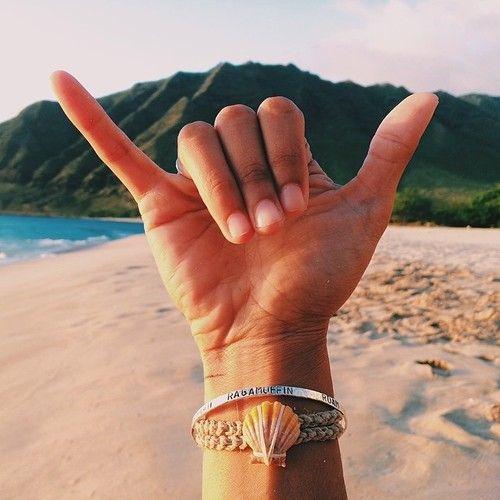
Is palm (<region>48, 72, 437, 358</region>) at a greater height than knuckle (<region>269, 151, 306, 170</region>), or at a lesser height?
lesser

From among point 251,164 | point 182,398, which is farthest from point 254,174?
point 182,398

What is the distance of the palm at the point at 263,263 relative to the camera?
153 centimetres

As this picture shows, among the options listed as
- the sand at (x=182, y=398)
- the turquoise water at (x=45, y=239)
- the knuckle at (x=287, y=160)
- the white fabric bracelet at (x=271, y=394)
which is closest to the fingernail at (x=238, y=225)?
the knuckle at (x=287, y=160)

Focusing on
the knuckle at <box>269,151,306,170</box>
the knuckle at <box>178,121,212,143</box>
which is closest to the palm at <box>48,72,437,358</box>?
the knuckle at <box>178,121,212,143</box>

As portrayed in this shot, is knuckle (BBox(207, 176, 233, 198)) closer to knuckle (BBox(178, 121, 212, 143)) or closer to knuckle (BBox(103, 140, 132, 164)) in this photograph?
knuckle (BBox(178, 121, 212, 143))

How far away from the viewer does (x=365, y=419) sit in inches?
101

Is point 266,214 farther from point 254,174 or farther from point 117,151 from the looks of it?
point 117,151

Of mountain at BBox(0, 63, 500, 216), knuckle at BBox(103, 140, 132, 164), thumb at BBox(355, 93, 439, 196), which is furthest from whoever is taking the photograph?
mountain at BBox(0, 63, 500, 216)

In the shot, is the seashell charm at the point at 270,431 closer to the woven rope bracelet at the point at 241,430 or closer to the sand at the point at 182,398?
the woven rope bracelet at the point at 241,430

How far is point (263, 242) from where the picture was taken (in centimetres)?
161

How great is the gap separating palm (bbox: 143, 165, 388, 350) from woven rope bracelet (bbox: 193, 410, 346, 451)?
267mm

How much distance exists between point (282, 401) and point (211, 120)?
109 metres

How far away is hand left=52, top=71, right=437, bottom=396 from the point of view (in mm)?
1372

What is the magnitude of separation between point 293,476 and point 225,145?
838 millimetres
